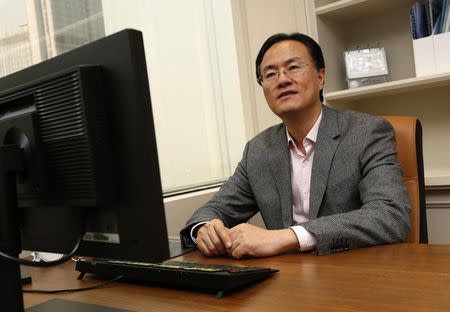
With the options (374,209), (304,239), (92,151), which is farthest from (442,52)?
(92,151)

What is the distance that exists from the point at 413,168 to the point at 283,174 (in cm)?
45

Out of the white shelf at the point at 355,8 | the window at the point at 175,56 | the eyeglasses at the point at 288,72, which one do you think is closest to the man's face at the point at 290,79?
the eyeglasses at the point at 288,72

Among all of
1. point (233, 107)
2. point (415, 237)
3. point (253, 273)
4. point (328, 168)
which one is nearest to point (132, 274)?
point (253, 273)

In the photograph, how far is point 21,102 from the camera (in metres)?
0.75

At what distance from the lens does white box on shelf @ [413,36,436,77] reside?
85.1 inches

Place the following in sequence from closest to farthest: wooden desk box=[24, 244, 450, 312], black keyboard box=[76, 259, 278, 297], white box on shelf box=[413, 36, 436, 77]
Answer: wooden desk box=[24, 244, 450, 312]
black keyboard box=[76, 259, 278, 297]
white box on shelf box=[413, 36, 436, 77]

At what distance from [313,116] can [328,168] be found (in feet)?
1.04

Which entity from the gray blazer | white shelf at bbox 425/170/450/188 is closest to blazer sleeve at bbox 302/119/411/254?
the gray blazer


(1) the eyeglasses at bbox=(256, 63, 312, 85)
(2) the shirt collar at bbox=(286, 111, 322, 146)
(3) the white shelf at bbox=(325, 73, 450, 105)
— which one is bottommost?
(2) the shirt collar at bbox=(286, 111, 322, 146)

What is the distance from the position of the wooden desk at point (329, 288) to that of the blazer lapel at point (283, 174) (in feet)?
1.64

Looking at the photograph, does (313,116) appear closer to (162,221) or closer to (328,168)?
(328,168)

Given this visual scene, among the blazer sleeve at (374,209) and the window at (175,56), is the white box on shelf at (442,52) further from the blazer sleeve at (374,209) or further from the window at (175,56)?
the window at (175,56)

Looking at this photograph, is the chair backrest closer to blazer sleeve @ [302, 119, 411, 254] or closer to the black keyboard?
blazer sleeve @ [302, 119, 411, 254]

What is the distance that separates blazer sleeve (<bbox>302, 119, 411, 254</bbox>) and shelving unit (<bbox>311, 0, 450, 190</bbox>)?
0.80 metres
